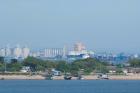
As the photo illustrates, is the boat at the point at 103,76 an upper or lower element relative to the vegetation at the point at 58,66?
lower

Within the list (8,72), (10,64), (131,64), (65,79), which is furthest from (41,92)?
(131,64)

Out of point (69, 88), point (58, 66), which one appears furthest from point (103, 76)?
point (69, 88)

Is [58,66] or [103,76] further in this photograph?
[58,66]

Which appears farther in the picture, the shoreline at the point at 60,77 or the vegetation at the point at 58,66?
the vegetation at the point at 58,66

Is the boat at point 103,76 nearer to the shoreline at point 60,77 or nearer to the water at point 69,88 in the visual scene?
the shoreline at point 60,77

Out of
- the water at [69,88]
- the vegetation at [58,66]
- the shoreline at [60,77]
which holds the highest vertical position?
the vegetation at [58,66]

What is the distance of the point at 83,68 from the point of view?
12850 cm

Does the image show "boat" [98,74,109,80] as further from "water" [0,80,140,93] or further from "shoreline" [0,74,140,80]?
"water" [0,80,140,93]

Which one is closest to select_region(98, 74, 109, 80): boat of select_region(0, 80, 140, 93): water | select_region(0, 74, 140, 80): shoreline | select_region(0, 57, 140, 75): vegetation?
select_region(0, 74, 140, 80): shoreline

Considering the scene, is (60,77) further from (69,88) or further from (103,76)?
(69,88)

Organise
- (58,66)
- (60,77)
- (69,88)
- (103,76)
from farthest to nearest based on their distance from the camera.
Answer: (58,66) < (60,77) < (103,76) < (69,88)

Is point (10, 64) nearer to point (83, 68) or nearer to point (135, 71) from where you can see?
point (83, 68)

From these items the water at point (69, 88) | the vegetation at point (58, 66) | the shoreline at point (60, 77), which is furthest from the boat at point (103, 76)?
the water at point (69, 88)

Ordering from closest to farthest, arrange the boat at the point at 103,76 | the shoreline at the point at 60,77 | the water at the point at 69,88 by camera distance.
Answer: the water at the point at 69,88 < the shoreline at the point at 60,77 < the boat at the point at 103,76
